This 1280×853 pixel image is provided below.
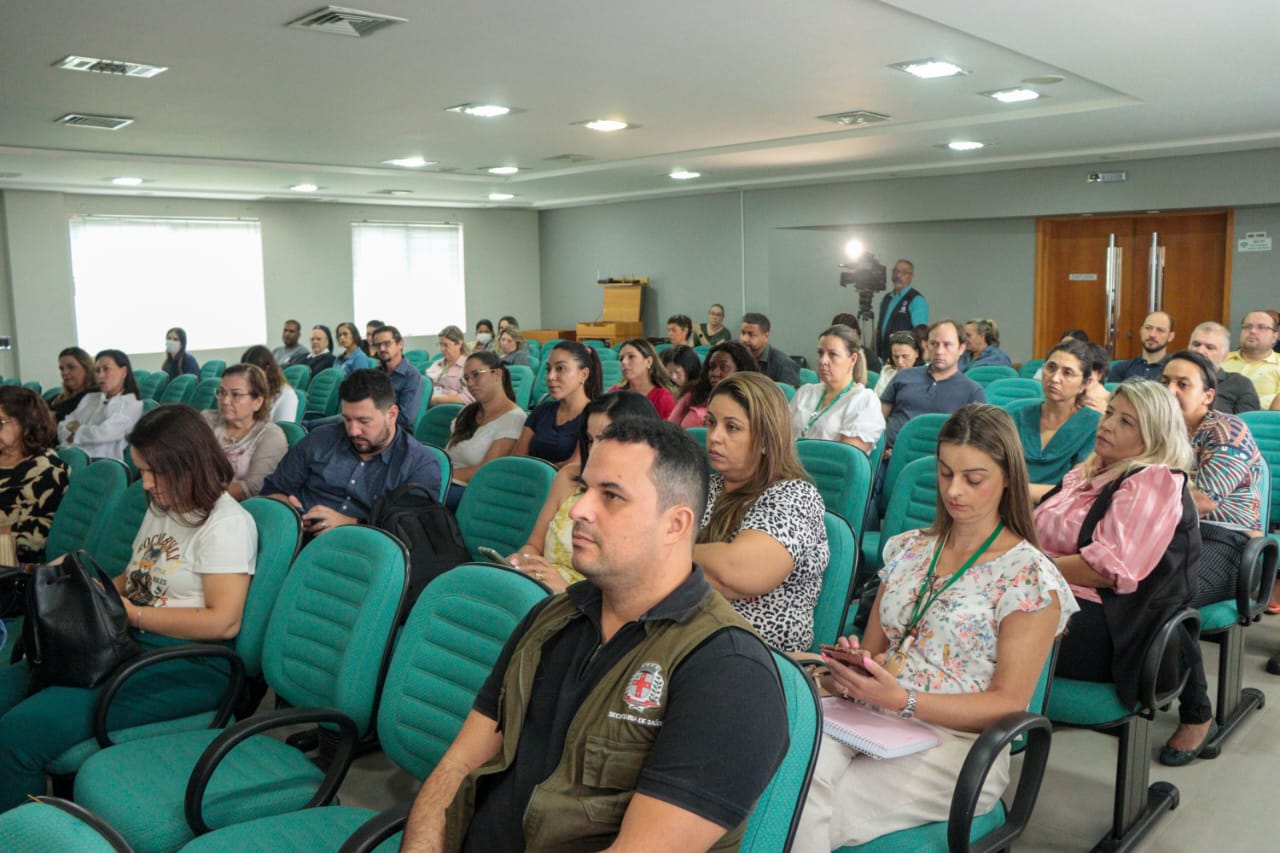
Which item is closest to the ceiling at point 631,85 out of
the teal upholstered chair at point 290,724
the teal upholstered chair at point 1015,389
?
the teal upholstered chair at point 1015,389

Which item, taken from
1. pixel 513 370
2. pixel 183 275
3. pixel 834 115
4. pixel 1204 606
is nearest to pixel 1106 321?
pixel 834 115

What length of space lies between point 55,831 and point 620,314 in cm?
1429

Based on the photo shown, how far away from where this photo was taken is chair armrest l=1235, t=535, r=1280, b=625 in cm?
319

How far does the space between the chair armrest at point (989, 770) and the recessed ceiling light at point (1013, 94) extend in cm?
586

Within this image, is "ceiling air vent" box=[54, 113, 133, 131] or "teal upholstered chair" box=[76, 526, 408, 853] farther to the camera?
"ceiling air vent" box=[54, 113, 133, 131]


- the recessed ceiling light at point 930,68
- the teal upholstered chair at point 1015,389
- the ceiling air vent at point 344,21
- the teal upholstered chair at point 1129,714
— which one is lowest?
the teal upholstered chair at point 1129,714

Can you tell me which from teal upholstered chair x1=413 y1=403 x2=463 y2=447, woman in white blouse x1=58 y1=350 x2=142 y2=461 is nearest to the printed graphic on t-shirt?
teal upholstered chair x1=413 y1=403 x2=463 y2=447

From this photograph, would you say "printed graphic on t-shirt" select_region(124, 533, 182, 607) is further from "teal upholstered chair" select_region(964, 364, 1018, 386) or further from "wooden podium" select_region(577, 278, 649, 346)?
"wooden podium" select_region(577, 278, 649, 346)

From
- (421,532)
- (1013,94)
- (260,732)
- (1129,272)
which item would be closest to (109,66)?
(421,532)

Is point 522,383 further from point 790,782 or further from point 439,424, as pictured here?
point 790,782

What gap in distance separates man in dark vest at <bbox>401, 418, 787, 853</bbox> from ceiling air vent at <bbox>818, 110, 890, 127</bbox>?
22.2ft

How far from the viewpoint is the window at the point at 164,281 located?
1314cm

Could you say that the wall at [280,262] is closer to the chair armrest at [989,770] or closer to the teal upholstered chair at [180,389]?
the teal upholstered chair at [180,389]

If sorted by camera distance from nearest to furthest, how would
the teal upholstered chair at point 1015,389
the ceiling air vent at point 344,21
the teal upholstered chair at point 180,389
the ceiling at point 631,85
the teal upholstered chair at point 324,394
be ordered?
the ceiling air vent at point 344,21
the ceiling at point 631,85
the teal upholstered chair at point 1015,389
the teal upholstered chair at point 324,394
the teal upholstered chair at point 180,389
